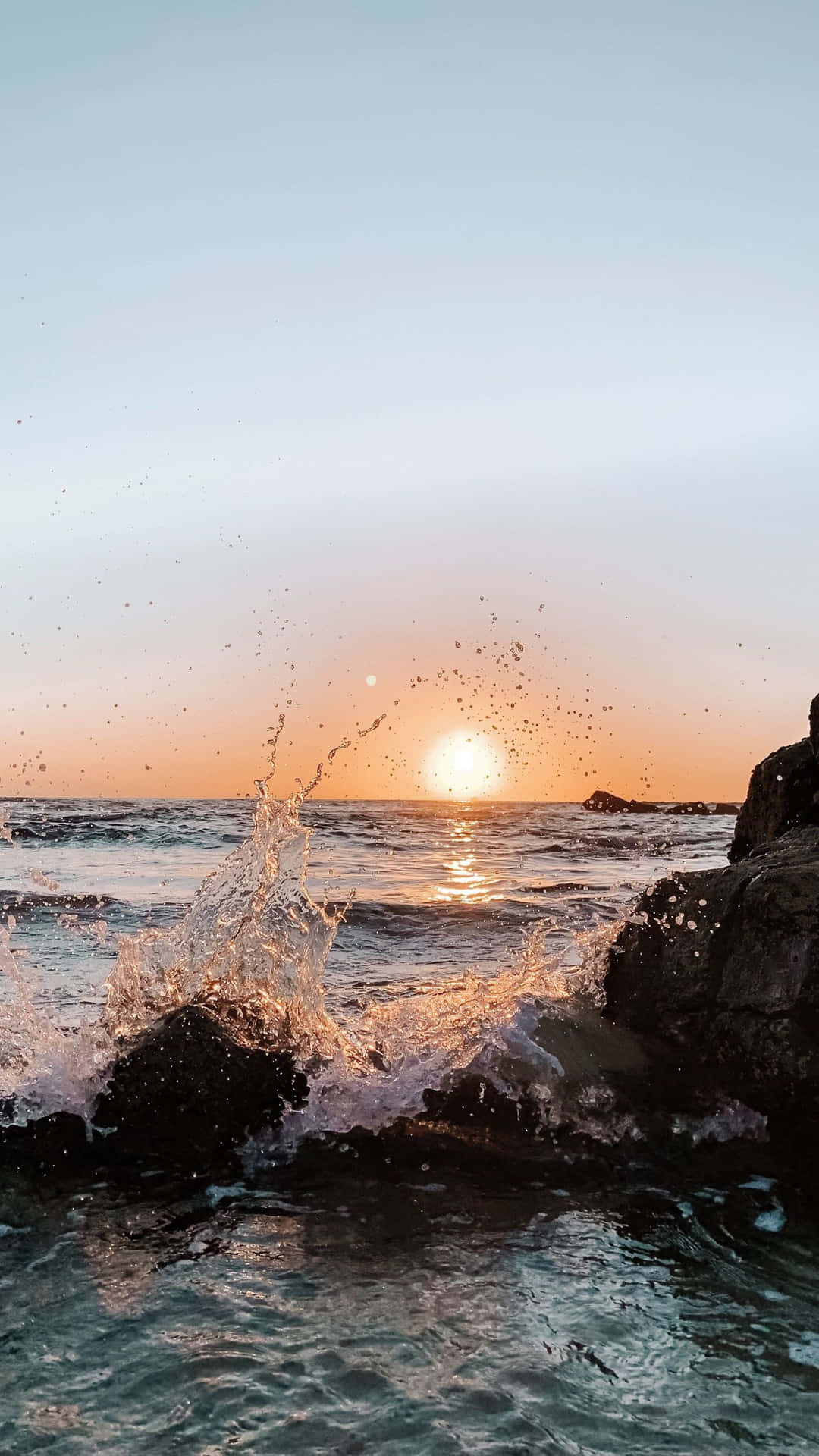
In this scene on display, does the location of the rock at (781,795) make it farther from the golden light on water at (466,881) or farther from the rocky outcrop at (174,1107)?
the golden light on water at (466,881)

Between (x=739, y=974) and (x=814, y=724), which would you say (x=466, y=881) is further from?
(x=739, y=974)

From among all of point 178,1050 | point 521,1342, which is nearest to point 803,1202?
point 521,1342

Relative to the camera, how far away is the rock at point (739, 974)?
4652 mm

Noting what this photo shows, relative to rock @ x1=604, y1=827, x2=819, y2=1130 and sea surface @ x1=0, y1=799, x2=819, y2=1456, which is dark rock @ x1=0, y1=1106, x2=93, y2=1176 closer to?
sea surface @ x1=0, y1=799, x2=819, y2=1456

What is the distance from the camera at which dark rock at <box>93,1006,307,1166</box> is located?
4625mm

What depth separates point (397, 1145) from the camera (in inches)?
185

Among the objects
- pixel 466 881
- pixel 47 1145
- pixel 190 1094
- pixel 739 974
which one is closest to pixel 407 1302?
pixel 190 1094

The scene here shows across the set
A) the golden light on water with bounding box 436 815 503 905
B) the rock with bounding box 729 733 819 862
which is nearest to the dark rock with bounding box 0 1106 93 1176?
the rock with bounding box 729 733 819 862

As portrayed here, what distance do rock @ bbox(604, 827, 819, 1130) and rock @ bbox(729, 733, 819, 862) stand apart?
0.80 m

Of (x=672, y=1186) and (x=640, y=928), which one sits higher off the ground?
(x=640, y=928)

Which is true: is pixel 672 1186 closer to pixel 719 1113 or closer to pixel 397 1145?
pixel 719 1113

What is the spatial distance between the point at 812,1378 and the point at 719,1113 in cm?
214

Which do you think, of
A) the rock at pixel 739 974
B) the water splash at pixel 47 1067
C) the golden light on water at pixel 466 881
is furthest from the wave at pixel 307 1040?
the golden light on water at pixel 466 881

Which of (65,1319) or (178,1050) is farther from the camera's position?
(178,1050)
